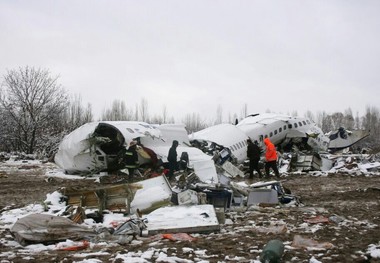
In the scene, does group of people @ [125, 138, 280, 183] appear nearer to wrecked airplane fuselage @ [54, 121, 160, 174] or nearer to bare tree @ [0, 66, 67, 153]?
wrecked airplane fuselage @ [54, 121, 160, 174]

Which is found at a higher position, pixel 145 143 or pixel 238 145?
pixel 145 143

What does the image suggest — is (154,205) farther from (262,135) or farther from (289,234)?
(262,135)

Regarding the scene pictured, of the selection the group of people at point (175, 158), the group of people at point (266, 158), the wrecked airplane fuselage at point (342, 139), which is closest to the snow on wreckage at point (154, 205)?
the group of people at point (175, 158)

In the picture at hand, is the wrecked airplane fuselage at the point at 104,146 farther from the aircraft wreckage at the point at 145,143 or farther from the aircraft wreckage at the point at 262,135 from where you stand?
the aircraft wreckage at the point at 262,135

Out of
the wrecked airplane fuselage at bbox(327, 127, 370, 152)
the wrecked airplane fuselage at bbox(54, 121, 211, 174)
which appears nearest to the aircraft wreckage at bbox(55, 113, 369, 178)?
the wrecked airplane fuselage at bbox(54, 121, 211, 174)

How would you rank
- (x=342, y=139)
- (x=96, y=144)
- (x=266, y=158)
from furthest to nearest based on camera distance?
(x=342, y=139)
(x=96, y=144)
(x=266, y=158)

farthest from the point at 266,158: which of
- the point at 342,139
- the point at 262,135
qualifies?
the point at 342,139

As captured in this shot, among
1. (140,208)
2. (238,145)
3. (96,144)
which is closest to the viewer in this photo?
(140,208)

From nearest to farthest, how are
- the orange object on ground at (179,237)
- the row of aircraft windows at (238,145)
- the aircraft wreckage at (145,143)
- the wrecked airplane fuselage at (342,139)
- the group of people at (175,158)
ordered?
1. the orange object on ground at (179,237)
2. the group of people at (175,158)
3. the aircraft wreckage at (145,143)
4. the row of aircraft windows at (238,145)
5. the wrecked airplane fuselage at (342,139)

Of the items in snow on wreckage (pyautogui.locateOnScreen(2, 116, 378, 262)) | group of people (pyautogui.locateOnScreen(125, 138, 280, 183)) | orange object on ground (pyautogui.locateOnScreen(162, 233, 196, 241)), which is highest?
group of people (pyautogui.locateOnScreen(125, 138, 280, 183))

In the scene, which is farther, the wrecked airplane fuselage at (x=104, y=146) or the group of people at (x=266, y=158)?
the wrecked airplane fuselage at (x=104, y=146)

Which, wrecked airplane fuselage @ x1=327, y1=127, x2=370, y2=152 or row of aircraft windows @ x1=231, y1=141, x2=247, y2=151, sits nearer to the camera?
row of aircraft windows @ x1=231, y1=141, x2=247, y2=151

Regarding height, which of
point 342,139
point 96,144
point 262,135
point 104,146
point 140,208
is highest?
point 262,135

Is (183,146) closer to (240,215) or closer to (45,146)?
(240,215)
